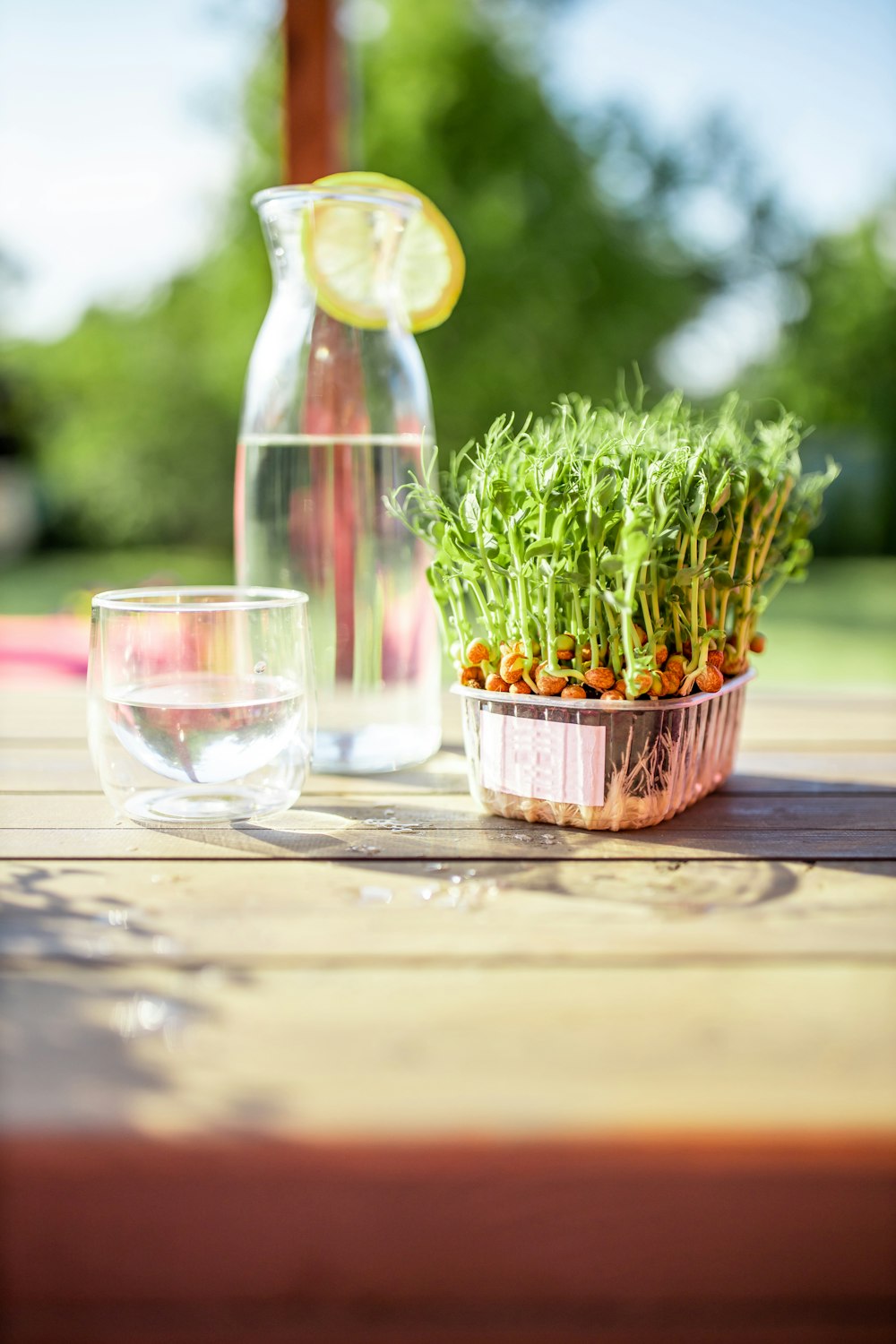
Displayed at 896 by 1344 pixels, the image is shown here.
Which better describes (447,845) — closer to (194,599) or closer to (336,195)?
(194,599)

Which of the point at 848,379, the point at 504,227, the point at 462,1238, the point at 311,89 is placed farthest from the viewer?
the point at 848,379

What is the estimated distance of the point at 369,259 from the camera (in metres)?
0.84

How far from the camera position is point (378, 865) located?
0.63 metres

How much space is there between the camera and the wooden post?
1534 mm

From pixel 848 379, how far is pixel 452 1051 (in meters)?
9.30

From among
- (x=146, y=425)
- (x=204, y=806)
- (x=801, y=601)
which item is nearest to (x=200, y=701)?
(x=204, y=806)

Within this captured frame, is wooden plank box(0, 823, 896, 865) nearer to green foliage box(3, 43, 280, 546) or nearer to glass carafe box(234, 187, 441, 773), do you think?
glass carafe box(234, 187, 441, 773)

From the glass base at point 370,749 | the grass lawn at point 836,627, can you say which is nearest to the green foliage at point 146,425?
the grass lawn at point 836,627

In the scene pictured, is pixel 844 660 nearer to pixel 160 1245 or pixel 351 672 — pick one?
pixel 351 672

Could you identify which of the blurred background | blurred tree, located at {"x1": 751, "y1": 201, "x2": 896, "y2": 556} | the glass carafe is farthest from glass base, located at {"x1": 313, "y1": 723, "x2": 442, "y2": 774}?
blurred tree, located at {"x1": 751, "y1": 201, "x2": 896, "y2": 556}

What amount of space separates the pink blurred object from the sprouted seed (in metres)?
0.89

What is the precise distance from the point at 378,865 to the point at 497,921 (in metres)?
0.11

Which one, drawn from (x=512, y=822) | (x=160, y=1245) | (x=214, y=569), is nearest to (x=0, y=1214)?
(x=160, y=1245)

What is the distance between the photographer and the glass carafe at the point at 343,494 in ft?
2.83
